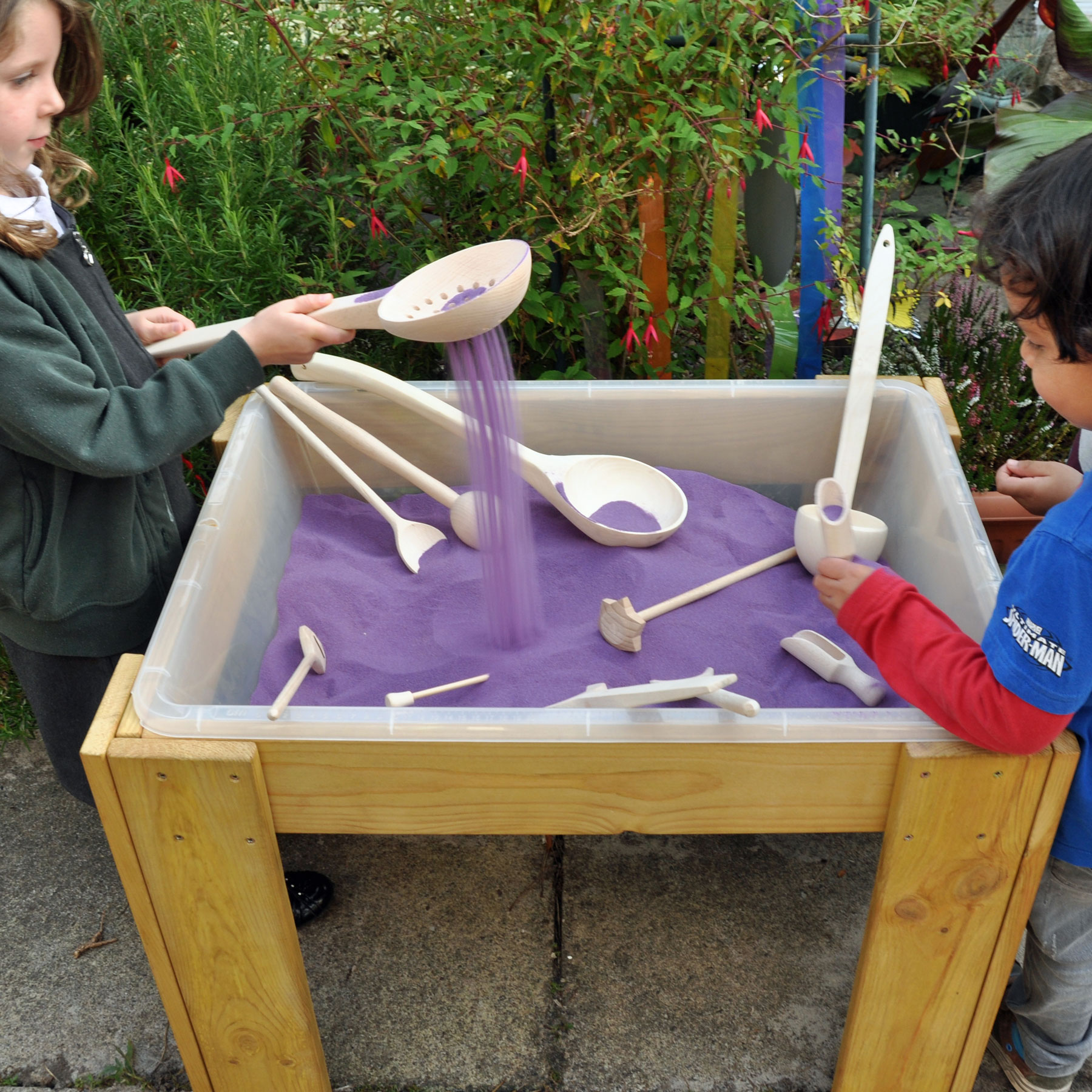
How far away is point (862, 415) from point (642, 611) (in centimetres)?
39

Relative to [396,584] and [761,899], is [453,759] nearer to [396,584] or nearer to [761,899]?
[396,584]

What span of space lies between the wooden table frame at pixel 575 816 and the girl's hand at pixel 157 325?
54 centimetres

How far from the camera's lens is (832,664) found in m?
1.09

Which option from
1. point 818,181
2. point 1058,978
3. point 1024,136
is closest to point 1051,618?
point 1058,978

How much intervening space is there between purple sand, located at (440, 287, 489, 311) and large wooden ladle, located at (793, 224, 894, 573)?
0.48 metres

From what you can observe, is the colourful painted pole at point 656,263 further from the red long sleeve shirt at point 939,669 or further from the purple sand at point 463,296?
the red long sleeve shirt at point 939,669

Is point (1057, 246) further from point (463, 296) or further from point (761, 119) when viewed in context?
point (761, 119)

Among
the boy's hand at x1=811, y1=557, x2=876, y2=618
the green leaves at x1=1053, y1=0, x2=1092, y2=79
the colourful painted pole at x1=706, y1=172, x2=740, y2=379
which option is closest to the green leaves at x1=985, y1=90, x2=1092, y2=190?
the green leaves at x1=1053, y1=0, x2=1092, y2=79

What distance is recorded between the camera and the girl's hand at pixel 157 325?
133 cm

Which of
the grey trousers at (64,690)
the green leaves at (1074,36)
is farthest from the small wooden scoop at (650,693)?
the green leaves at (1074,36)

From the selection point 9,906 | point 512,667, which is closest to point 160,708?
point 512,667

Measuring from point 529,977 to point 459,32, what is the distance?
1353 mm

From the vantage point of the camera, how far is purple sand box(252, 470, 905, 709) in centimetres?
111

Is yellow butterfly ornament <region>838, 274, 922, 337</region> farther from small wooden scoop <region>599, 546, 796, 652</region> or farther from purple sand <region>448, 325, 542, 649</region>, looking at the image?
purple sand <region>448, 325, 542, 649</region>
